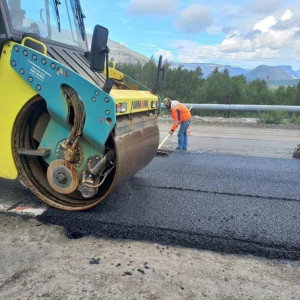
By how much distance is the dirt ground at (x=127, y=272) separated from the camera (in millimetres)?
2225

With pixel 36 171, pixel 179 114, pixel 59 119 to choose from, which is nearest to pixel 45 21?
pixel 59 119

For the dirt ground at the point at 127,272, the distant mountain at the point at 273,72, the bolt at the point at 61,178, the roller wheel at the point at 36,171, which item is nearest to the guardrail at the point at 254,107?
the distant mountain at the point at 273,72

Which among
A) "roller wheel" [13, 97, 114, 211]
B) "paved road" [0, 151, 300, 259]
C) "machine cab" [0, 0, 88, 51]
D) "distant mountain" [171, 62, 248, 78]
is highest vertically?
"distant mountain" [171, 62, 248, 78]

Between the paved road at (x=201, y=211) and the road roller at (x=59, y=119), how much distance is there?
278mm

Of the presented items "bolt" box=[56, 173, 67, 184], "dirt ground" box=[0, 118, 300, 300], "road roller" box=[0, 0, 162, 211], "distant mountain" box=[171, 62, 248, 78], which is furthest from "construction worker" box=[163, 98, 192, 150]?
"distant mountain" box=[171, 62, 248, 78]

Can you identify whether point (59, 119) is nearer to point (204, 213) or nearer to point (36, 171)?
point (36, 171)

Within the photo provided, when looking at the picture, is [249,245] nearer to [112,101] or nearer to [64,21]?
[112,101]

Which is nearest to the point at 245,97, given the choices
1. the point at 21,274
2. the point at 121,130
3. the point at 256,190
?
the point at 256,190

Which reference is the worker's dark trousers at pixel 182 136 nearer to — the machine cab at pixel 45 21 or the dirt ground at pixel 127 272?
the machine cab at pixel 45 21

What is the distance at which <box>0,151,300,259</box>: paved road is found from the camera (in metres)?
2.89

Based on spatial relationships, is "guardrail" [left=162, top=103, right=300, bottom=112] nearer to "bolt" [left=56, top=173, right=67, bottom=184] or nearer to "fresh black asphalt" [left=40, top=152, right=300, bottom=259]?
"fresh black asphalt" [left=40, top=152, right=300, bottom=259]

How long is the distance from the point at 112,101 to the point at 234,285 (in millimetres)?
1665

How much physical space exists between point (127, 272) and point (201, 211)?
4.02ft

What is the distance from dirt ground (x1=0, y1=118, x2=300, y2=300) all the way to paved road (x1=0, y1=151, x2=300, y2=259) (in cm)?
14
